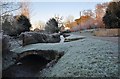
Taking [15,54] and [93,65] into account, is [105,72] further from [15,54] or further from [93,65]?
[15,54]

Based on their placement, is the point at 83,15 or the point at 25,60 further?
the point at 83,15

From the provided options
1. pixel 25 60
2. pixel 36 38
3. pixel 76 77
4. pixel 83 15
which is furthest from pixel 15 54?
pixel 83 15

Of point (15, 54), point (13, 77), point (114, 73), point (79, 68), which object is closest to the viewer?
point (114, 73)

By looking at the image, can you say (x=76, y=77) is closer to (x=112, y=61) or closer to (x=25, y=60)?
(x=112, y=61)

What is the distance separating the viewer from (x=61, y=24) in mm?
53281

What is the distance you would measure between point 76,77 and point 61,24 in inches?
1827

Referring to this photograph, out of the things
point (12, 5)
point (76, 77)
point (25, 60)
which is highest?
point (12, 5)

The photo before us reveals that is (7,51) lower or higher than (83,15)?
lower

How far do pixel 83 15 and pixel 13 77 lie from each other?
5302 centimetres

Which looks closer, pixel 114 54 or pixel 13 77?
pixel 114 54

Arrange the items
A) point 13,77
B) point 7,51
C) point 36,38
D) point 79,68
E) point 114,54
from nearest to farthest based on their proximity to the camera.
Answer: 1. point 79,68
2. point 114,54
3. point 13,77
4. point 7,51
5. point 36,38

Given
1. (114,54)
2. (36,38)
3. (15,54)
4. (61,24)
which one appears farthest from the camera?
(61,24)

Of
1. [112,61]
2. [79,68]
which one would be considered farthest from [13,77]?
[112,61]

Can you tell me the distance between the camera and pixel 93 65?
26.7 ft
